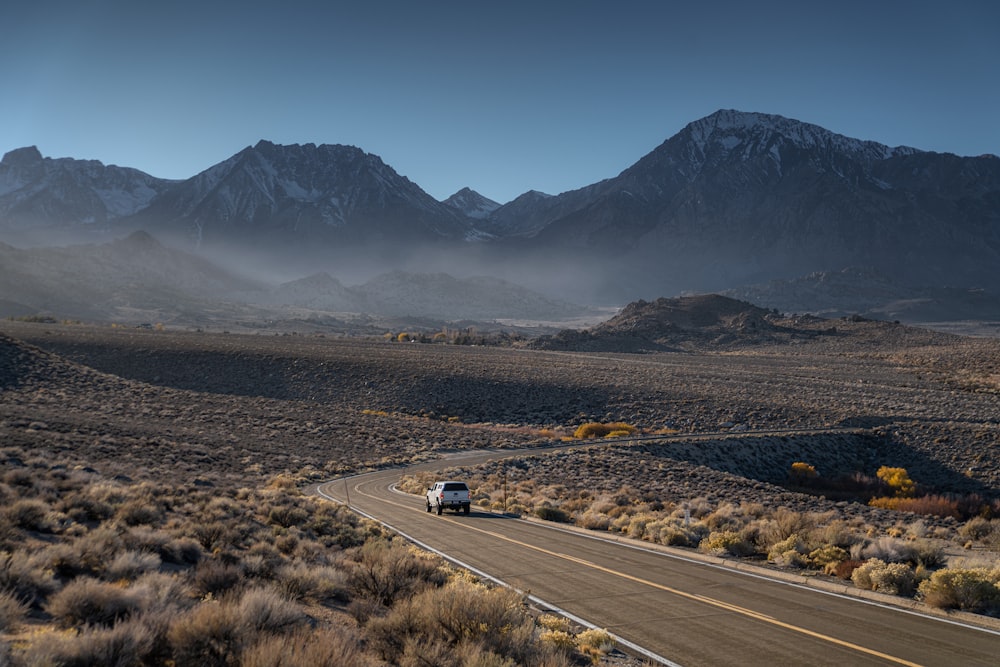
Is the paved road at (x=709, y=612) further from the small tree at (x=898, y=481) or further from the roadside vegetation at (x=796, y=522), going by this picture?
the small tree at (x=898, y=481)

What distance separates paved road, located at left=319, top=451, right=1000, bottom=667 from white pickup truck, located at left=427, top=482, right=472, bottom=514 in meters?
7.17

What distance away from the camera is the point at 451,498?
85.7 ft

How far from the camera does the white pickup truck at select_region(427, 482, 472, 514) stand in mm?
26062

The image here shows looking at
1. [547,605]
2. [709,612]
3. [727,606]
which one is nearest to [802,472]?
[727,606]

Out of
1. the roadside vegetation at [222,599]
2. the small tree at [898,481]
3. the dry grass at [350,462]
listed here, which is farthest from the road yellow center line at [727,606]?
the small tree at [898,481]

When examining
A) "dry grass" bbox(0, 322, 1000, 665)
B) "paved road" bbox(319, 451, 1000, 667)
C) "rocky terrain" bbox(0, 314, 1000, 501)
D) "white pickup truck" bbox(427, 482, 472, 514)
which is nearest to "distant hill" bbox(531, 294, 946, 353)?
"dry grass" bbox(0, 322, 1000, 665)

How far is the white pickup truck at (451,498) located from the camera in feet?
85.5

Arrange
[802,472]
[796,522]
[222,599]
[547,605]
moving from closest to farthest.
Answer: [222,599] → [547,605] → [796,522] → [802,472]

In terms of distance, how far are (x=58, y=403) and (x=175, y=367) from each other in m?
29.1

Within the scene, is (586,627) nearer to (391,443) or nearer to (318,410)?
(391,443)

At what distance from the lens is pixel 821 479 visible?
40500 mm

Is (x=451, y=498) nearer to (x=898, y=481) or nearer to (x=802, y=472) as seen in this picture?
(x=802, y=472)

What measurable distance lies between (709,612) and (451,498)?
15969mm

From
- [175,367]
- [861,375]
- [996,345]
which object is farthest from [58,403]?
[996,345]
